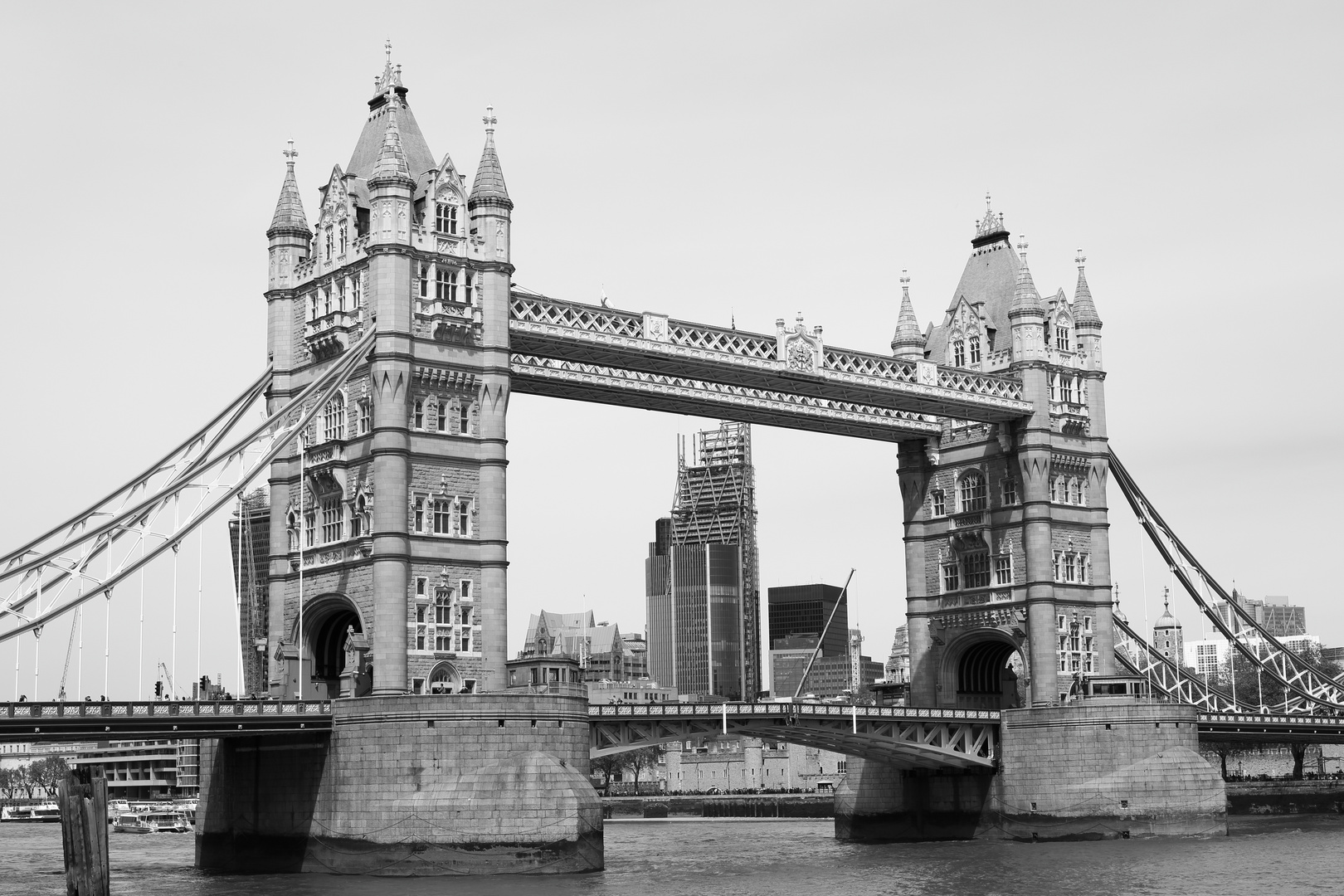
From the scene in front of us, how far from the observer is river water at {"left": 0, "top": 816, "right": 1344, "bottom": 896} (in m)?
63.5

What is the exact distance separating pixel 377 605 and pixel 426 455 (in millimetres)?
6516

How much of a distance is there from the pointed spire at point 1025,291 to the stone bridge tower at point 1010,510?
8 cm

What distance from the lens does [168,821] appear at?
14462 centimetres

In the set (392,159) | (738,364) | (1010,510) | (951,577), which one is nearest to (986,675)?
(951,577)

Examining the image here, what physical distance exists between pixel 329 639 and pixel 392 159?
2093 centimetres

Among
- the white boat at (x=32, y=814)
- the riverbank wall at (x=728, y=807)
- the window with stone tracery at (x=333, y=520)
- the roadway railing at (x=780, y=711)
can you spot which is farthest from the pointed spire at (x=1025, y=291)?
the white boat at (x=32, y=814)

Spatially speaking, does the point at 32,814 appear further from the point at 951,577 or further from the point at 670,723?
the point at 670,723

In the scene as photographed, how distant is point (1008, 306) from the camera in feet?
331

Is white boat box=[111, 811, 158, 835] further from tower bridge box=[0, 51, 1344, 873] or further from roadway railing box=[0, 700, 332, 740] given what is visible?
roadway railing box=[0, 700, 332, 740]

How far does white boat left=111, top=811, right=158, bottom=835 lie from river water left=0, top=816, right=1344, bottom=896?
117 ft

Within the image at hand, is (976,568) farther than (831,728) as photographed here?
Yes

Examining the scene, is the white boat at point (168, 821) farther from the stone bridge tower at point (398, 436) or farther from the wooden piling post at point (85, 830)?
the wooden piling post at point (85, 830)

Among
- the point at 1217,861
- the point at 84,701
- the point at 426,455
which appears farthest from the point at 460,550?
the point at 1217,861

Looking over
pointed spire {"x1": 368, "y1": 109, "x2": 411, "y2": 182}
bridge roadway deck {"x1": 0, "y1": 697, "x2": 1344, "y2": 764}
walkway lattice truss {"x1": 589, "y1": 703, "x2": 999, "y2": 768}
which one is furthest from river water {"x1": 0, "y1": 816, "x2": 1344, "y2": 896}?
pointed spire {"x1": 368, "y1": 109, "x2": 411, "y2": 182}
